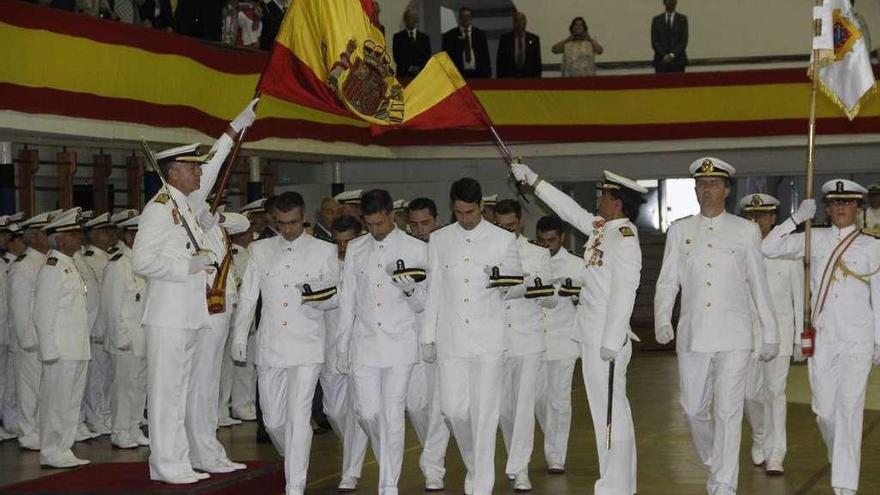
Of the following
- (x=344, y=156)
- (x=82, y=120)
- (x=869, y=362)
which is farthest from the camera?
(x=344, y=156)

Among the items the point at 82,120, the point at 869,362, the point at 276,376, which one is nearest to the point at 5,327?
the point at 82,120

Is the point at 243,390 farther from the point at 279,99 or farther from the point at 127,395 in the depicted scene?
the point at 279,99

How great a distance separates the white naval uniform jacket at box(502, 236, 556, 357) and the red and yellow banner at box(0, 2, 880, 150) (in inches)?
73.2

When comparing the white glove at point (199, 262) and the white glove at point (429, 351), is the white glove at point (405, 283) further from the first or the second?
the white glove at point (199, 262)

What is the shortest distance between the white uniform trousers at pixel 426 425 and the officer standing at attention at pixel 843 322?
2.66 meters

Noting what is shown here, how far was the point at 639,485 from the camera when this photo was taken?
35.5 feet

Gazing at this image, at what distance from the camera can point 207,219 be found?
10.6 m

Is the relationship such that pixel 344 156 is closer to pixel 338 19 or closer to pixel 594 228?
pixel 338 19

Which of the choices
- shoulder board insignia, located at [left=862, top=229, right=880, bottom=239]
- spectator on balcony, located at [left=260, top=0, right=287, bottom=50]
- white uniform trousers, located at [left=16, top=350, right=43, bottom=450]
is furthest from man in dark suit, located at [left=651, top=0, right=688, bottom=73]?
shoulder board insignia, located at [left=862, top=229, right=880, bottom=239]

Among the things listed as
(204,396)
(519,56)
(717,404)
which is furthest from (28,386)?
(519,56)

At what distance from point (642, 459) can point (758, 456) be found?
0.96 metres

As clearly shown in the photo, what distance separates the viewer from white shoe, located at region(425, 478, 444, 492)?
10812mm

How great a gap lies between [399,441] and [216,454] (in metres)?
1.35

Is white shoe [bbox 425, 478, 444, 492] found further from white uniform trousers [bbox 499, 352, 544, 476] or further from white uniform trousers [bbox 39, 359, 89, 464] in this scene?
white uniform trousers [bbox 39, 359, 89, 464]
